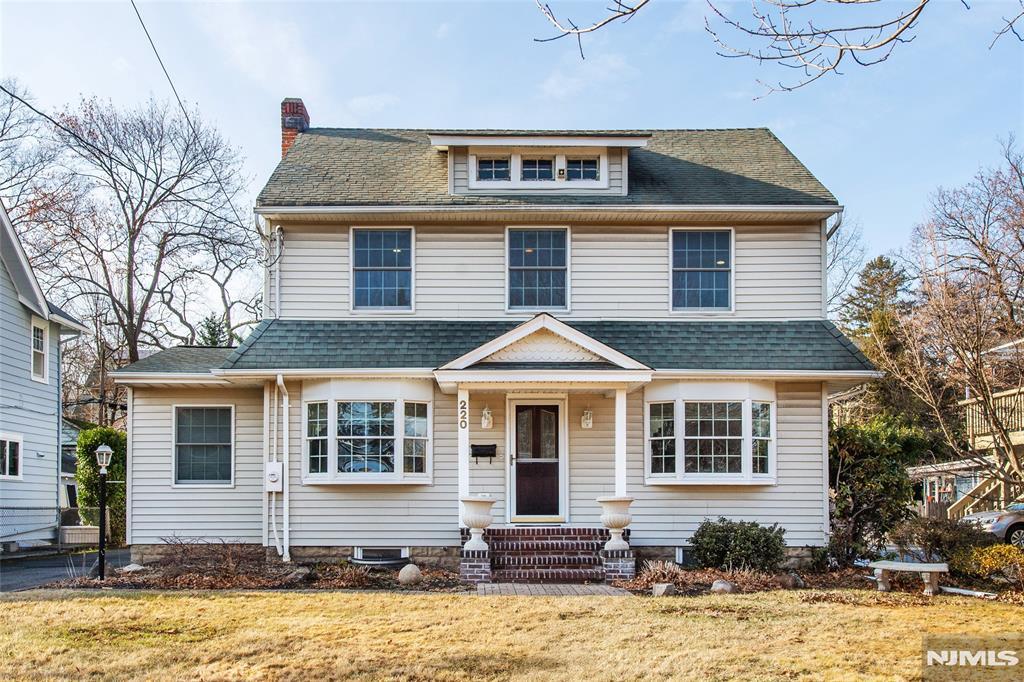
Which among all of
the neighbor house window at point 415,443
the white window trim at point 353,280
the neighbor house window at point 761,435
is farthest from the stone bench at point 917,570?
the white window trim at point 353,280

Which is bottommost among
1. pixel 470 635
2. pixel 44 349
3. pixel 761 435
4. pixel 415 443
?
pixel 470 635

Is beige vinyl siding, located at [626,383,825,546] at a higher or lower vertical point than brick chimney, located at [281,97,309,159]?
lower

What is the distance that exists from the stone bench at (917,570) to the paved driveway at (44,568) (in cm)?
1154

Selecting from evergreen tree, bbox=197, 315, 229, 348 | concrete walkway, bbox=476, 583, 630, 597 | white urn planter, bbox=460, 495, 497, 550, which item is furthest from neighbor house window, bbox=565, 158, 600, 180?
evergreen tree, bbox=197, 315, 229, 348

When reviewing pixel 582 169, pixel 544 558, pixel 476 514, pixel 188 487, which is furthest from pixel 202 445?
pixel 582 169

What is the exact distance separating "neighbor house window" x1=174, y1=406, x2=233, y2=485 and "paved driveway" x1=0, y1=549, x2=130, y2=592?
7.29 ft

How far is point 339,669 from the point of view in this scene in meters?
7.48

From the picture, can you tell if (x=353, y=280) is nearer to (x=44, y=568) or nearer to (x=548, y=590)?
(x=548, y=590)

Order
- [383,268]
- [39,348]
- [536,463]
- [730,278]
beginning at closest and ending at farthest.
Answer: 1. [536,463]
2. [383,268]
3. [730,278]
4. [39,348]

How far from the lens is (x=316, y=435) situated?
1427 centimetres

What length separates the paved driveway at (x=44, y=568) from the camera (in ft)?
43.7

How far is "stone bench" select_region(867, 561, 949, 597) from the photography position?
37.2ft

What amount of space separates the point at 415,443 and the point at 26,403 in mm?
11258

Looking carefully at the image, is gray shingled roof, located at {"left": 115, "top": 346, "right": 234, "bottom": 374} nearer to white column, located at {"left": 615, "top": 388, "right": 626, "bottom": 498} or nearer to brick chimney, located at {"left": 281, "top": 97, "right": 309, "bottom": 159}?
brick chimney, located at {"left": 281, "top": 97, "right": 309, "bottom": 159}
